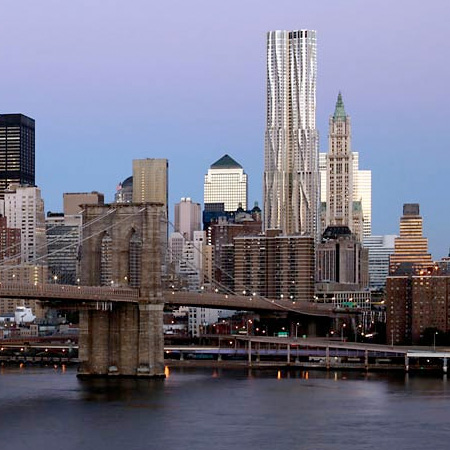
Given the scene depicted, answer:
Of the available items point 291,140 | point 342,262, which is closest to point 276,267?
point 342,262

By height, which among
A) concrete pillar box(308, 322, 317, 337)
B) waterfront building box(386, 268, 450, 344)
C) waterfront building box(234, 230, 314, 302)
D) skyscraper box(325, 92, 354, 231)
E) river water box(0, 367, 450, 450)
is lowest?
river water box(0, 367, 450, 450)

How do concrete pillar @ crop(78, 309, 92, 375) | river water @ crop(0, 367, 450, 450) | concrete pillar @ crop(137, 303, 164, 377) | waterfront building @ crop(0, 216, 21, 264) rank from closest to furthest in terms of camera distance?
1. river water @ crop(0, 367, 450, 450)
2. concrete pillar @ crop(137, 303, 164, 377)
3. concrete pillar @ crop(78, 309, 92, 375)
4. waterfront building @ crop(0, 216, 21, 264)

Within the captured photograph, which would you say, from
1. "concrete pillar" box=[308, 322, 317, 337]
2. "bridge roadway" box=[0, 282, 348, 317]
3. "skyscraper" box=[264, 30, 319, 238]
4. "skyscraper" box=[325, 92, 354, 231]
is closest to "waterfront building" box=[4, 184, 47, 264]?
"skyscraper" box=[264, 30, 319, 238]

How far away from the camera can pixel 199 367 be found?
7119 cm

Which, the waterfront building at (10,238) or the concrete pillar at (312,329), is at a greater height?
the waterfront building at (10,238)

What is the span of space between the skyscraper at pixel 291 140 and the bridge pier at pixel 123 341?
106288 mm

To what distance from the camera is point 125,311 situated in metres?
58.7

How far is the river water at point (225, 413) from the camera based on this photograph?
39.8 meters

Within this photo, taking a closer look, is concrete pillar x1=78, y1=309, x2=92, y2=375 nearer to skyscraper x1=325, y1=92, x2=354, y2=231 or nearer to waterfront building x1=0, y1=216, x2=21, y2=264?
waterfront building x1=0, y1=216, x2=21, y2=264

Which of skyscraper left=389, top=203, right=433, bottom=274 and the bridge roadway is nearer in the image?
the bridge roadway

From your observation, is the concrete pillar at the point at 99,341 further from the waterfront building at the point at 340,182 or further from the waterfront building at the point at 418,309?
the waterfront building at the point at 340,182

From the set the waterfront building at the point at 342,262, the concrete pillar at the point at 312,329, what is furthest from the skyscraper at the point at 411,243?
the concrete pillar at the point at 312,329

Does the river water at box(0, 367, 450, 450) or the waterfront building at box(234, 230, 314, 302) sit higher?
the waterfront building at box(234, 230, 314, 302)

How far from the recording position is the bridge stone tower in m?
57.8
